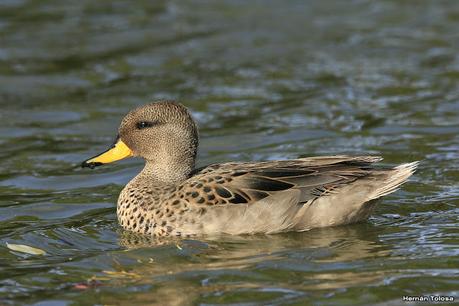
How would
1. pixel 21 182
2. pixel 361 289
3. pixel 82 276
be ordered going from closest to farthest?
pixel 361 289 < pixel 82 276 < pixel 21 182

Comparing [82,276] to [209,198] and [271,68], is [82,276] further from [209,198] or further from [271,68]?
[271,68]

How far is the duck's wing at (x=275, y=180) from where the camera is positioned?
865 centimetres

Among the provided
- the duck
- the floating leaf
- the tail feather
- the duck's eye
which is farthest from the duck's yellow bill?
the tail feather

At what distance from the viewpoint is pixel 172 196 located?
8.93 meters

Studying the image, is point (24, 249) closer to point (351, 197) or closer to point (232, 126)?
point (351, 197)

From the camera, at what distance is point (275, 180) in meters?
8.70

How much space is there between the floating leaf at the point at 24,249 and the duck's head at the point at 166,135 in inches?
54.5

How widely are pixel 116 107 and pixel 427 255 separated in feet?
21.8

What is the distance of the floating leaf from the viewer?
8.40 m

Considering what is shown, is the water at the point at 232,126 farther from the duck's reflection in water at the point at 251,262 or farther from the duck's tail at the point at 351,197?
the duck's tail at the point at 351,197

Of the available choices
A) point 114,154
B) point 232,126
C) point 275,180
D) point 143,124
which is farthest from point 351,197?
point 232,126

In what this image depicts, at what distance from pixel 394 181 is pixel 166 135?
2015mm

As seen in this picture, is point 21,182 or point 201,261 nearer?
point 201,261

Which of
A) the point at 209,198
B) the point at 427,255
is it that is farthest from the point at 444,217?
the point at 209,198
